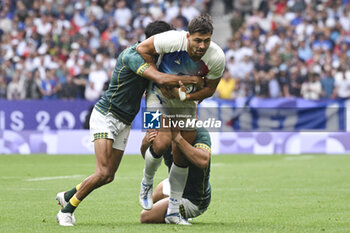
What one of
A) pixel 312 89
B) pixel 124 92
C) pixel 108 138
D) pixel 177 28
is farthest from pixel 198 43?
pixel 177 28

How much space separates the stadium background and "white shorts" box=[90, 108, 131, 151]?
513 inches

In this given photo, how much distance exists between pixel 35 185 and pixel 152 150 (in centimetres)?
552

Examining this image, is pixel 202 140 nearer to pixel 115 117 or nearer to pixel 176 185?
pixel 176 185

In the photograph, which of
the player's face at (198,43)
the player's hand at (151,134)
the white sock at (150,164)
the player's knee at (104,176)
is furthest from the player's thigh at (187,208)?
the player's face at (198,43)

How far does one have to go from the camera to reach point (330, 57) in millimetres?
24984

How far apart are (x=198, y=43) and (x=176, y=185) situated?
1.73m

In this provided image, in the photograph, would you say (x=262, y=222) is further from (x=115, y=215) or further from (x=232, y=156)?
(x=232, y=156)

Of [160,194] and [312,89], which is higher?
[160,194]

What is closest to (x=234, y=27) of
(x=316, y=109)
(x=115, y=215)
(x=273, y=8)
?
(x=273, y=8)

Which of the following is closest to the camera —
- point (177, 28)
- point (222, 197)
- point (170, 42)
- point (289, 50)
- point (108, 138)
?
point (170, 42)

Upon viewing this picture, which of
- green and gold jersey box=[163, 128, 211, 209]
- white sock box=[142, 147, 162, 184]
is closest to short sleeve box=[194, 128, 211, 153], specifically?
green and gold jersey box=[163, 128, 211, 209]

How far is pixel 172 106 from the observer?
8789mm

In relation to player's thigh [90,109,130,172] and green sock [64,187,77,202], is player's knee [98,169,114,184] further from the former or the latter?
green sock [64,187,77,202]

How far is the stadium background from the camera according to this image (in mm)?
22234
